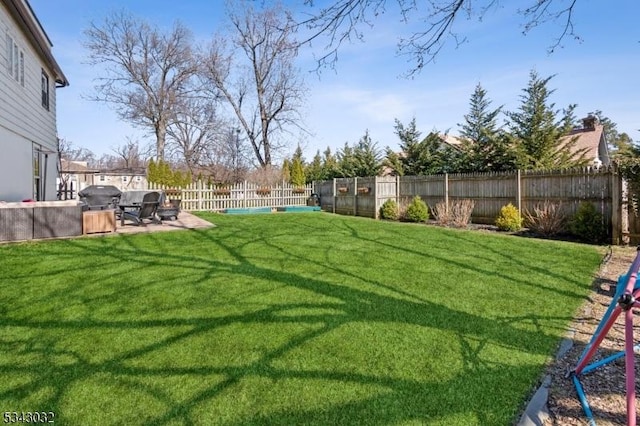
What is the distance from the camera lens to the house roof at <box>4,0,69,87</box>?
799 centimetres

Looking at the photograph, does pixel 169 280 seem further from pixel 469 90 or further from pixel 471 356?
pixel 469 90

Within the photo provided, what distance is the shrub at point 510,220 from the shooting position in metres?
10.3

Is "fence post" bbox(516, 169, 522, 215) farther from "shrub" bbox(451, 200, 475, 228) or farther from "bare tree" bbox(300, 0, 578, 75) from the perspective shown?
"bare tree" bbox(300, 0, 578, 75)

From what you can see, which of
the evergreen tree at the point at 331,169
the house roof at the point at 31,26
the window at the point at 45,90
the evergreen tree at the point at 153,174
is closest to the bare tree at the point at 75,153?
the evergreen tree at the point at 153,174

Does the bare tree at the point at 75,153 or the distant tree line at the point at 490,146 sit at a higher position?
the bare tree at the point at 75,153

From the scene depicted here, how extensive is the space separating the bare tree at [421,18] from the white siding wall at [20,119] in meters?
7.94

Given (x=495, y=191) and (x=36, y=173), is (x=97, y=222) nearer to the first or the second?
(x=36, y=173)

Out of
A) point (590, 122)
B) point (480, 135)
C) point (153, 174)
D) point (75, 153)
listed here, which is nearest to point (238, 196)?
point (153, 174)

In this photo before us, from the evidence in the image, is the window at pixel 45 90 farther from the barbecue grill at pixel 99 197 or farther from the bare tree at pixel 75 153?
the bare tree at pixel 75 153

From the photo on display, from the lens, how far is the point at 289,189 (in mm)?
19719

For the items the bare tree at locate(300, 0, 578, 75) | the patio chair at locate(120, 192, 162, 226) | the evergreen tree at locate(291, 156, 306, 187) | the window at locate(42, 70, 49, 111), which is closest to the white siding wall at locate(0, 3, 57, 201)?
the window at locate(42, 70, 49, 111)

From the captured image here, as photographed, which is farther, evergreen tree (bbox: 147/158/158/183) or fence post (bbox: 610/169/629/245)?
evergreen tree (bbox: 147/158/158/183)

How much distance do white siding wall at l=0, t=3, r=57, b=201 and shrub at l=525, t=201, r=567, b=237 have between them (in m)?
12.6

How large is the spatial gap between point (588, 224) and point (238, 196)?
14434 millimetres
